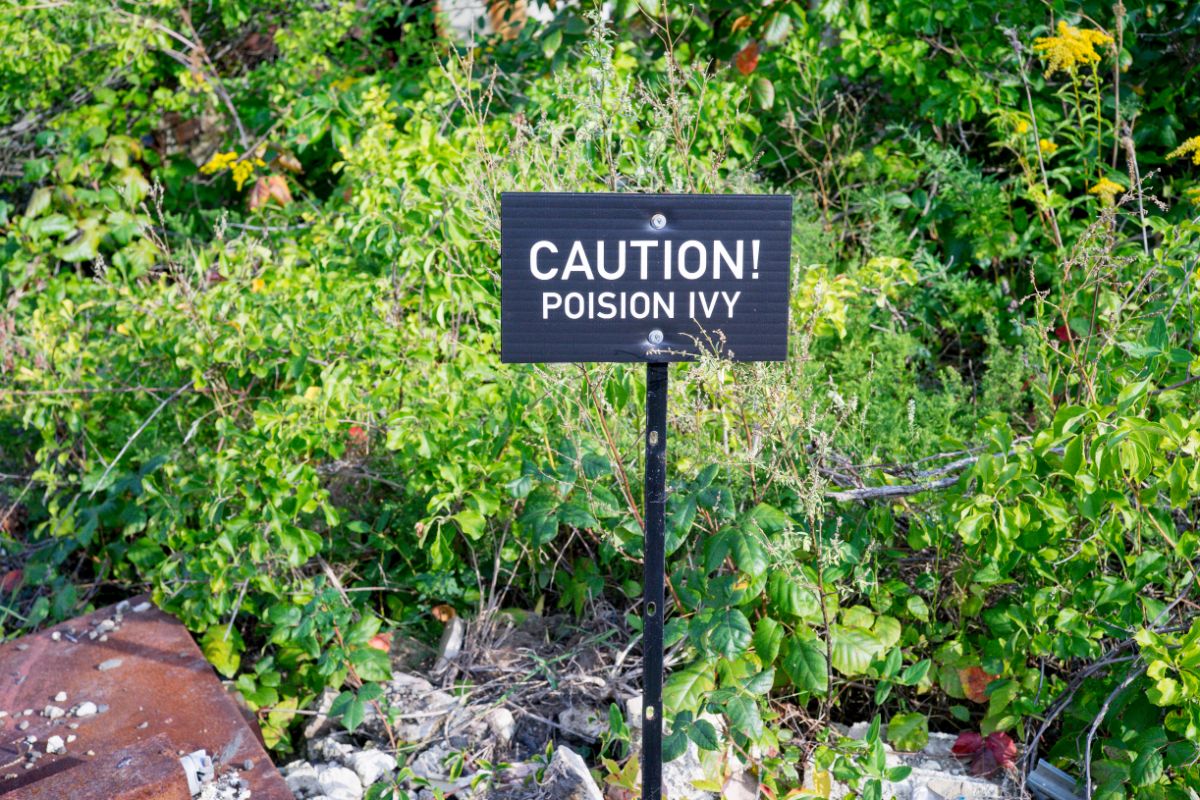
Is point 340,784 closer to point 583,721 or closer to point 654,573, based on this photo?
point 583,721

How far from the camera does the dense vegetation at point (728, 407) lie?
2.38 metres

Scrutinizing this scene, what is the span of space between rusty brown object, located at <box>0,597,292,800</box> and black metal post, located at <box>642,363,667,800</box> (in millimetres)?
781

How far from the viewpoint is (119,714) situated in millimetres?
2631

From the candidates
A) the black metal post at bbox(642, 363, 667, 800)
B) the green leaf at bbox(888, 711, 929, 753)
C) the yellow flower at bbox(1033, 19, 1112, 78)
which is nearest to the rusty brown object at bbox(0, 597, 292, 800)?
the black metal post at bbox(642, 363, 667, 800)

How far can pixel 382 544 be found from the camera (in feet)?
9.84

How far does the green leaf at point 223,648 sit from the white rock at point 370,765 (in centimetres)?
48

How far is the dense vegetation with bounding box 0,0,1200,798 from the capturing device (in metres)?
2.38

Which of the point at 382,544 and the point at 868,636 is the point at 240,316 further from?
the point at 868,636

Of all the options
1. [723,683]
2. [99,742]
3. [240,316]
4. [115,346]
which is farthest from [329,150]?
[723,683]

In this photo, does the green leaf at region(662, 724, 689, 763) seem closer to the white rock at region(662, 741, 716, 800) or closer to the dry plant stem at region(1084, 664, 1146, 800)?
the white rock at region(662, 741, 716, 800)

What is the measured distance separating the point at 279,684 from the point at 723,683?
3.84ft

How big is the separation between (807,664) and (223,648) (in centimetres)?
149

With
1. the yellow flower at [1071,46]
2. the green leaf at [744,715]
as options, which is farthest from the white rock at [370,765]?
the yellow flower at [1071,46]

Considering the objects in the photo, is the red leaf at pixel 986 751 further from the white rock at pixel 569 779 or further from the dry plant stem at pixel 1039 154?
the dry plant stem at pixel 1039 154
